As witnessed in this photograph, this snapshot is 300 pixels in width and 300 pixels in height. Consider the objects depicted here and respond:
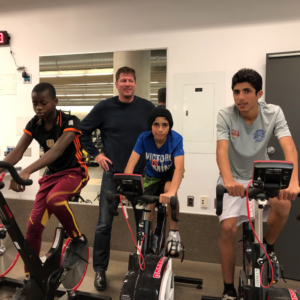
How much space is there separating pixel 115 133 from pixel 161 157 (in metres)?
0.69

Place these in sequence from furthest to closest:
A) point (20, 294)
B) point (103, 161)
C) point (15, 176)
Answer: point (103, 161), point (20, 294), point (15, 176)

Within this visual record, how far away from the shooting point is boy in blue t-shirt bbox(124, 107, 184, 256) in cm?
207

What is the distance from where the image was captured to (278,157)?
2816 millimetres

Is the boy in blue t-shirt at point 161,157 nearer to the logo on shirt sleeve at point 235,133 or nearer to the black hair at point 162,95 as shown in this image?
the logo on shirt sleeve at point 235,133

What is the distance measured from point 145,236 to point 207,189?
1478 millimetres

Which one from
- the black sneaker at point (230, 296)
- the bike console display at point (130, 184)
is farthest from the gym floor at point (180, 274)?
the bike console display at point (130, 184)

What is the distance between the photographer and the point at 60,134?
6.95 ft

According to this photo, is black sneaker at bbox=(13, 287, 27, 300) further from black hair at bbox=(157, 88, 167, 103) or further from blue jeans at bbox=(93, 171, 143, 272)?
black hair at bbox=(157, 88, 167, 103)

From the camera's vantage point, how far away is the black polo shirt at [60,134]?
2117 mm

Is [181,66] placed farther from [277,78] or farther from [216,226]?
[216,226]

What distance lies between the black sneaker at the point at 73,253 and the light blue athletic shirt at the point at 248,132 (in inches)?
51.5

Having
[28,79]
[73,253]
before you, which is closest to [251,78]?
[73,253]

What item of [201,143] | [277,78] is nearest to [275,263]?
[201,143]

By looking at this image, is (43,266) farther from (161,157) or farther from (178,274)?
(178,274)
